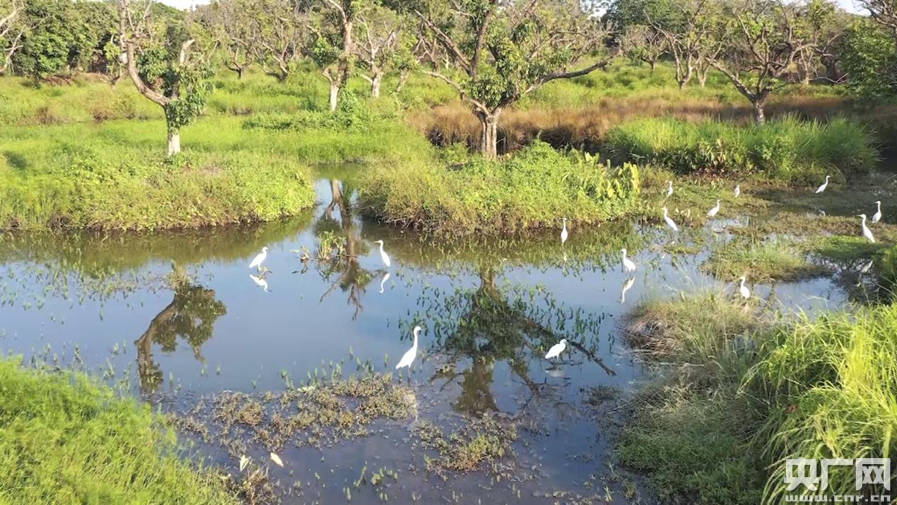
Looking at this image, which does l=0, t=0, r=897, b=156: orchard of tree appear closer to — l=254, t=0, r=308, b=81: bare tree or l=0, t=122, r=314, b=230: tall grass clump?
l=254, t=0, r=308, b=81: bare tree

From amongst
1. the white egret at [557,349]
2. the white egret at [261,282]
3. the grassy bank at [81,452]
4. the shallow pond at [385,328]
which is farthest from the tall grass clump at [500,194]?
the grassy bank at [81,452]

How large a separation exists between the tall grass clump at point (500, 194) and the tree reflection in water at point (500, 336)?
262 centimetres

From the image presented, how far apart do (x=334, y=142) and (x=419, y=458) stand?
55.5ft

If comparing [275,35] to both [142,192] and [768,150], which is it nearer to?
[142,192]

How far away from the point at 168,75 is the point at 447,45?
19.7 feet

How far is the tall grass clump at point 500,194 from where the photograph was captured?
13.0m

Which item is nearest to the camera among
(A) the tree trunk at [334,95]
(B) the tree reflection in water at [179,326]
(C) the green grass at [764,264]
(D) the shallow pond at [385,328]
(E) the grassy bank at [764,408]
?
(E) the grassy bank at [764,408]

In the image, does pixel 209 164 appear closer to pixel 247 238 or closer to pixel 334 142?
pixel 247 238

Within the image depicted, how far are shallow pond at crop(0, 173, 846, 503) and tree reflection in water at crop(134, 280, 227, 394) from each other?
0.03 m

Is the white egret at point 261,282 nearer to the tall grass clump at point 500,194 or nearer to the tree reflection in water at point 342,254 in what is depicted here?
the tree reflection in water at point 342,254

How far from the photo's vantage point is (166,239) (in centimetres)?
1269

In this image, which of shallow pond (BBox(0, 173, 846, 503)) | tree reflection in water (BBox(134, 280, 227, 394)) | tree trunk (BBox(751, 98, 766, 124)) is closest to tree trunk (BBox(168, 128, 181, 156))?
shallow pond (BBox(0, 173, 846, 503))

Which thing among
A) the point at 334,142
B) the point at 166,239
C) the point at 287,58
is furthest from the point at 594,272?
the point at 287,58

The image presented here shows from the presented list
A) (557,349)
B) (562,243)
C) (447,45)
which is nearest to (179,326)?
(557,349)
